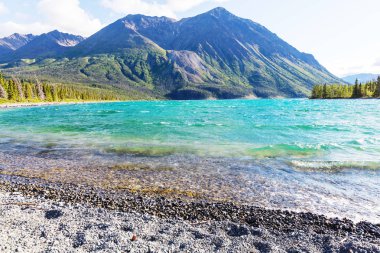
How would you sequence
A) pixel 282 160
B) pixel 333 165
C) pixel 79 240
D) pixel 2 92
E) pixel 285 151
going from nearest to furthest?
pixel 79 240, pixel 333 165, pixel 282 160, pixel 285 151, pixel 2 92

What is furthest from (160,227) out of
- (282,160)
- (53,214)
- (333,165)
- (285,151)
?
(285,151)

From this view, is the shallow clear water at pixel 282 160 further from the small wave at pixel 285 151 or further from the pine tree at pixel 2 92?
the pine tree at pixel 2 92

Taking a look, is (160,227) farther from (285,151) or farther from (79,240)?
(285,151)

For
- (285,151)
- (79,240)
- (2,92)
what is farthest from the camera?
(2,92)

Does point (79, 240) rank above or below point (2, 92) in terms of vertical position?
below

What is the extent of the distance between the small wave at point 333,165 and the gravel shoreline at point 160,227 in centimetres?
1104

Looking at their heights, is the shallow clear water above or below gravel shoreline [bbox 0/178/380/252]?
below

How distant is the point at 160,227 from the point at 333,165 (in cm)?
1821

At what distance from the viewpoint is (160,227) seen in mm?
11969

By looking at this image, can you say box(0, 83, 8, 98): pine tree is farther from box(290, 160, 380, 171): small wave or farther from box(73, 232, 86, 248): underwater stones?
box(73, 232, 86, 248): underwater stones

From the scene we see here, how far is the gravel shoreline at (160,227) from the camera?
10320 millimetres

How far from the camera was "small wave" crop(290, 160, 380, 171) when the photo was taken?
23500 mm

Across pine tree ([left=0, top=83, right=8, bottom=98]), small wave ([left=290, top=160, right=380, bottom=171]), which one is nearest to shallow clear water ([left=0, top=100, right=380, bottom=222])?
small wave ([left=290, top=160, right=380, bottom=171])

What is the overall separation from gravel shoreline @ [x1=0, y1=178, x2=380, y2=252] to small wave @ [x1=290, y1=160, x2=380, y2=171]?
1104 cm
